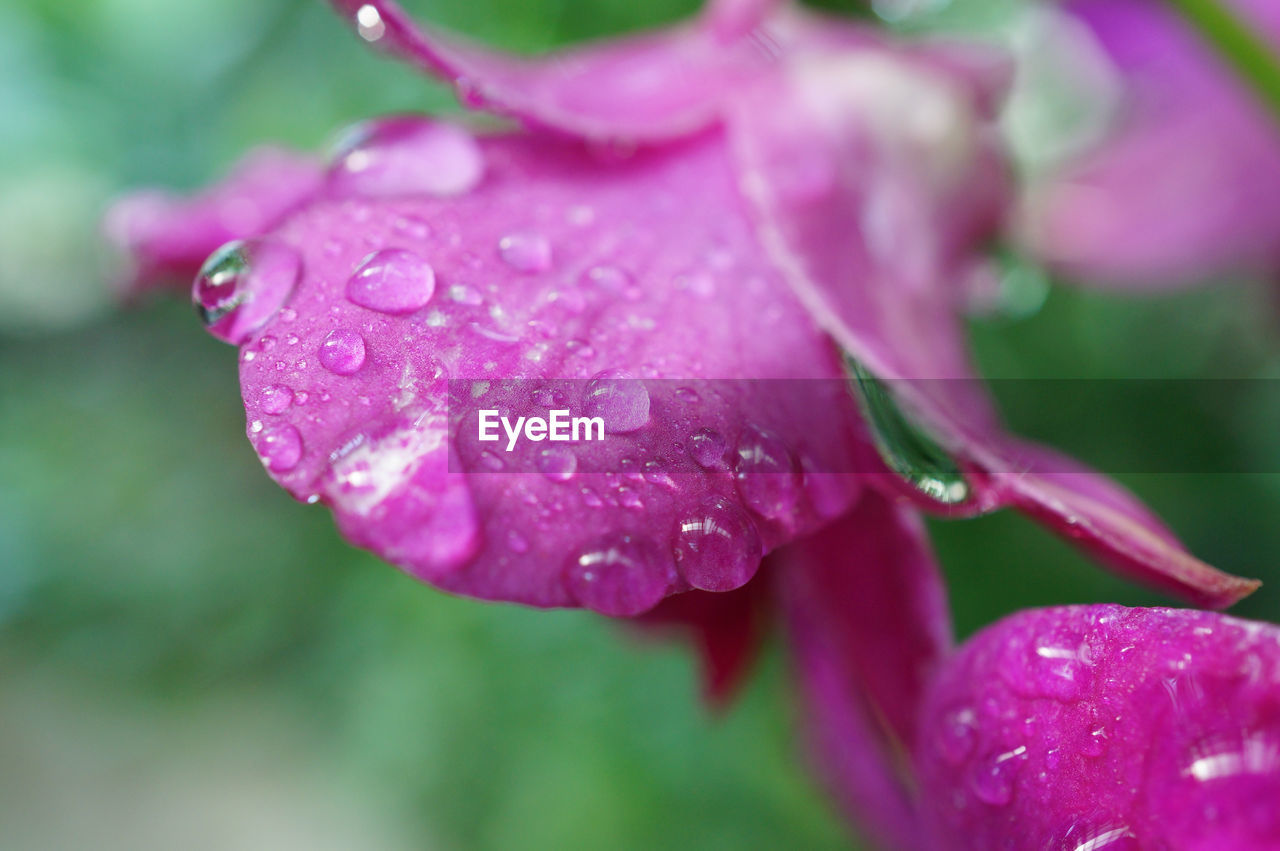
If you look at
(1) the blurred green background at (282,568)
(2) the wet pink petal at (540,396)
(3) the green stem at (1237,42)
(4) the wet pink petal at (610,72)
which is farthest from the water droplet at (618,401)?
(1) the blurred green background at (282,568)

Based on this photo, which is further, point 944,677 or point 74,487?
point 74,487

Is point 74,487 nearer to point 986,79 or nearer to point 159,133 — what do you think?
point 159,133

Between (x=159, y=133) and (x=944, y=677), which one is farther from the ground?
(x=944, y=677)

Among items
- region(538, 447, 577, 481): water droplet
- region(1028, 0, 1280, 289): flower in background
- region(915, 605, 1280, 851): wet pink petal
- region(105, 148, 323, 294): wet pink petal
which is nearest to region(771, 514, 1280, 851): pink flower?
region(915, 605, 1280, 851): wet pink petal

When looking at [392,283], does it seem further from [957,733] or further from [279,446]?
[957,733]

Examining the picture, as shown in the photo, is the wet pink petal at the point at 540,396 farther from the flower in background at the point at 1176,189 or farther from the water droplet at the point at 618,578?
the flower in background at the point at 1176,189

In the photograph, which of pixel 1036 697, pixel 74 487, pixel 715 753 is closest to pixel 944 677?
pixel 1036 697
